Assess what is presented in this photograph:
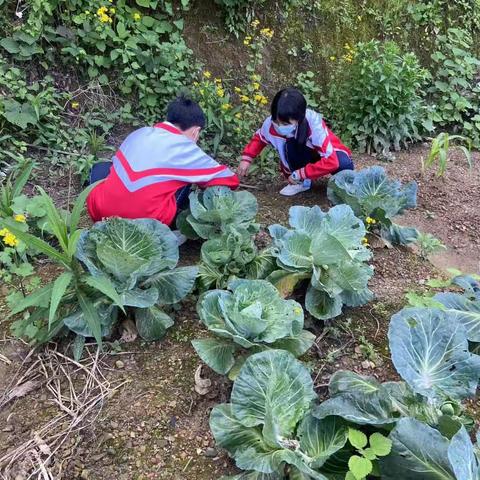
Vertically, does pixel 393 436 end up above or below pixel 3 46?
below

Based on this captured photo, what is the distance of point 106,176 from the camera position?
331 cm

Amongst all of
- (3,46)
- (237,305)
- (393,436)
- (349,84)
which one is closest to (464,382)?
(393,436)

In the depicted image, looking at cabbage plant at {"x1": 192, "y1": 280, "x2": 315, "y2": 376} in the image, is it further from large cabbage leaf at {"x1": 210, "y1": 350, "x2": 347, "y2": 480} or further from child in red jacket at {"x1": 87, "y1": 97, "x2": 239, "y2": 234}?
child in red jacket at {"x1": 87, "y1": 97, "x2": 239, "y2": 234}

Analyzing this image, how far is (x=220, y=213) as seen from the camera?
283 centimetres

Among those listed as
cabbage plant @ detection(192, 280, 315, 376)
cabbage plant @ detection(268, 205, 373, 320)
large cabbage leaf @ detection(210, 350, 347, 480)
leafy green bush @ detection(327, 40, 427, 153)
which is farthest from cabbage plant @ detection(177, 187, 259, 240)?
leafy green bush @ detection(327, 40, 427, 153)

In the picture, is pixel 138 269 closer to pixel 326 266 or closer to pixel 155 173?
pixel 155 173

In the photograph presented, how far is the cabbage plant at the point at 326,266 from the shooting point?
244cm

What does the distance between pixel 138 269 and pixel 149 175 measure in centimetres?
72

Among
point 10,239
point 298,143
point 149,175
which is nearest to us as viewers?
point 10,239

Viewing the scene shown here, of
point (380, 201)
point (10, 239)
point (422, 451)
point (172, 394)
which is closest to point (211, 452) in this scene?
point (172, 394)

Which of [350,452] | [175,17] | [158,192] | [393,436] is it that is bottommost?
[350,452]

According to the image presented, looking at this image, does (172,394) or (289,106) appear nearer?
(172,394)

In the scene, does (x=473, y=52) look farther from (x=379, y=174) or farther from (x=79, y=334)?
(x=79, y=334)

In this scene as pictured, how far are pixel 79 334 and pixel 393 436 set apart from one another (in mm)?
1422
